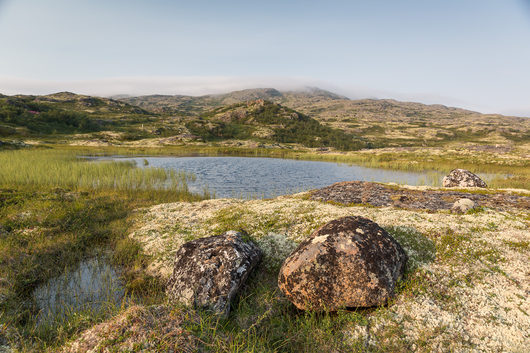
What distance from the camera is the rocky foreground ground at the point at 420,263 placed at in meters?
5.61

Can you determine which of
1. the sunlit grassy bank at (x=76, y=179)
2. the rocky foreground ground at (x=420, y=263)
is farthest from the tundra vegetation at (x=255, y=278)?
the sunlit grassy bank at (x=76, y=179)

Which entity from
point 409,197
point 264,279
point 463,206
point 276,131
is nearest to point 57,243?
point 264,279

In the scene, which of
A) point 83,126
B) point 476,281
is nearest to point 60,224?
point 476,281

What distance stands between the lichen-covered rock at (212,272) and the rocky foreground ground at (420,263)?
92 centimetres

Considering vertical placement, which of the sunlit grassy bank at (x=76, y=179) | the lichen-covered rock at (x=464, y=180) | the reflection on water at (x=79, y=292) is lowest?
the reflection on water at (x=79, y=292)

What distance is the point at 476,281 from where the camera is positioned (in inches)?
301

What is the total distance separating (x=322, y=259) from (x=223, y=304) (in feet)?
11.1

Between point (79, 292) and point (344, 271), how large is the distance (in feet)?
32.7

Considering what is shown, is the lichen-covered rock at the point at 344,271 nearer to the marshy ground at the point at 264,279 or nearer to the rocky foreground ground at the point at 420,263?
the marshy ground at the point at 264,279

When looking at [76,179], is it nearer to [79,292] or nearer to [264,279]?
[79,292]

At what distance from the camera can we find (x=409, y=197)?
1529 centimetres

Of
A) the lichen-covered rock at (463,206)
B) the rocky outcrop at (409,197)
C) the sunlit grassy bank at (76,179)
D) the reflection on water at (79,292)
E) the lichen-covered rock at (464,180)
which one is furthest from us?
the sunlit grassy bank at (76,179)

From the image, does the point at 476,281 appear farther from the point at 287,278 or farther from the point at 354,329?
the point at 287,278

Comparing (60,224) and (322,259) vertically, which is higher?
(322,259)
